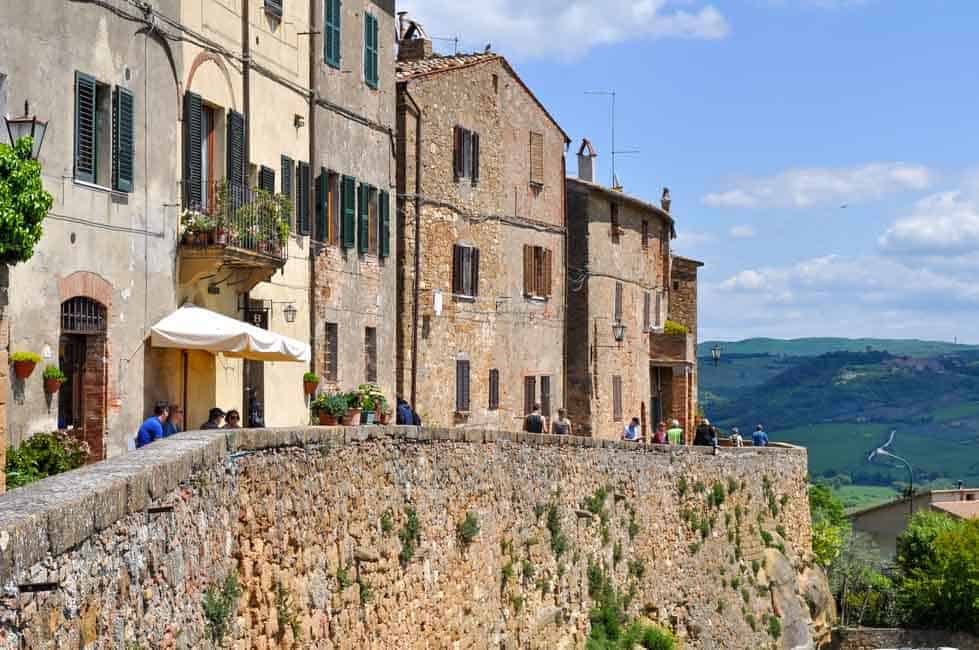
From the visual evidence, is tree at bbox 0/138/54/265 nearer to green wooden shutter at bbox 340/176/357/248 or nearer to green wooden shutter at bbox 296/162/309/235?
green wooden shutter at bbox 296/162/309/235

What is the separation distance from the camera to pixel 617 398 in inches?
1900

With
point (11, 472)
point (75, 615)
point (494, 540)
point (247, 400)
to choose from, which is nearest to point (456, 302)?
point (247, 400)

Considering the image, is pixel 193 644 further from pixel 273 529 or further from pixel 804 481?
pixel 804 481

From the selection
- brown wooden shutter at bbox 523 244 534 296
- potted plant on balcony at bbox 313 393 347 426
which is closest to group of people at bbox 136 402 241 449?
potted plant on balcony at bbox 313 393 347 426

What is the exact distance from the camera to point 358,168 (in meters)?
31.0

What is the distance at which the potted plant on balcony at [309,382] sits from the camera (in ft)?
93.4

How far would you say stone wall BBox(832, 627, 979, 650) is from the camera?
55.9 meters

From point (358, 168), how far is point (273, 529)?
18.4 metres

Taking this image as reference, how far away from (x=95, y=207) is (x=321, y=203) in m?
9.76

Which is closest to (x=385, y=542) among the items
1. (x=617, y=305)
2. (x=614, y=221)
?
(x=617, y=305)

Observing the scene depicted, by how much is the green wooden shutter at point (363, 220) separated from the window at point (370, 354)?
6.12 ft

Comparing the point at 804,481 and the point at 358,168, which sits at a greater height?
the point at 358,168

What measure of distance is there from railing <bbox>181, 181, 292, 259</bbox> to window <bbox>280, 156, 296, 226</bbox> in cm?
136

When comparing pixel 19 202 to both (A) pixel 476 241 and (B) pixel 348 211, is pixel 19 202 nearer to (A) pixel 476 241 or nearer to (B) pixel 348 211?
(B) pixel 348 211
